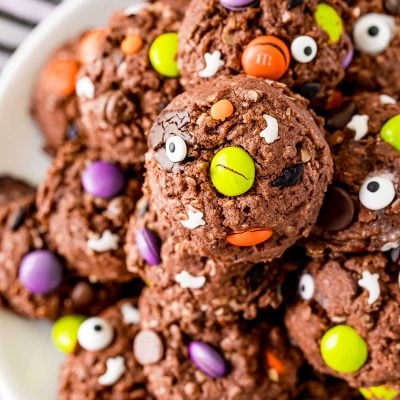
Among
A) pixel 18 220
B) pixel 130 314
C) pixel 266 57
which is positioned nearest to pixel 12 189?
pixel 18 220

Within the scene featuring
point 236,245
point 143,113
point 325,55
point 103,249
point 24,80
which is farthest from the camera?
point 24,80

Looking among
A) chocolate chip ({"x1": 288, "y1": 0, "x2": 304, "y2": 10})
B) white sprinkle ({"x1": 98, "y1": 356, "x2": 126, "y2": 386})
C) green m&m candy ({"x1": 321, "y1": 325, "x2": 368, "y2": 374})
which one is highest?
chocolate chip ({"x1": 288, "y1": 0, "x2": 304, "y2": 10})

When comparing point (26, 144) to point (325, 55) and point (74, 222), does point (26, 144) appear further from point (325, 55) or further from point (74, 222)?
point (325, 55)

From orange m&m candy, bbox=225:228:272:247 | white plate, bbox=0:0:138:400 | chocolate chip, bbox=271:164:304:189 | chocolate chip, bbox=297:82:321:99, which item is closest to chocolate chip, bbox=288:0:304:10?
chocolate chip, bbox=297:82:321:99

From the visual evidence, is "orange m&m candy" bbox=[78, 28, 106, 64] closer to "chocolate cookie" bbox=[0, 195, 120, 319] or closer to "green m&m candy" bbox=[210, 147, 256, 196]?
"chocolate cookie" bbox=[0, 195, 120, 319]

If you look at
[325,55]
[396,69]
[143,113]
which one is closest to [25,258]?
[143,113]

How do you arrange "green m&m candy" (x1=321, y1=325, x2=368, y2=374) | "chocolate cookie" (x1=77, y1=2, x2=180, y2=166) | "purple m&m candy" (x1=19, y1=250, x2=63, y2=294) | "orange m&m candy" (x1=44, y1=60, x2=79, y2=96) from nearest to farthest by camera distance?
"green m&m candy" (x1=321, y1=325, x2=368, y2=374)
"chocolate cookie" (x1=77, y1=2, x2=180, y2=166)
"purple m&m candy" (x1=19, y1=250, x2=63, y2=294)
"orange m&m candy" (x1=44, y1=60, x2=79, y2=96)

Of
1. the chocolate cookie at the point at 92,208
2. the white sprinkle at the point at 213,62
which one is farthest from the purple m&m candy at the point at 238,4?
the chocolate cookie at the point at 92,208
